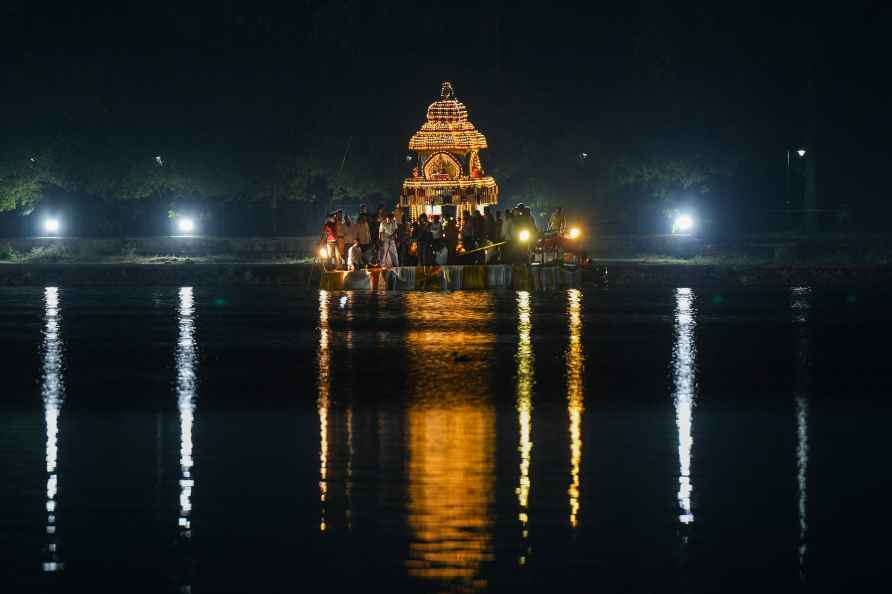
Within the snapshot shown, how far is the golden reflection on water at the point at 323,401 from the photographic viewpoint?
10695mm

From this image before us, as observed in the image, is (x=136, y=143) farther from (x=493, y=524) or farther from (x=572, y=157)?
(x=493, y=524)

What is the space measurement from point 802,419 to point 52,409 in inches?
280

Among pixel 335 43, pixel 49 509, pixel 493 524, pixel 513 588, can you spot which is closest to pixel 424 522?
pixel 493 524

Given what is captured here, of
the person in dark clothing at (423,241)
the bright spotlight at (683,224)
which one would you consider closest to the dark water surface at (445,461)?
the person in dark clothing at (423,241)

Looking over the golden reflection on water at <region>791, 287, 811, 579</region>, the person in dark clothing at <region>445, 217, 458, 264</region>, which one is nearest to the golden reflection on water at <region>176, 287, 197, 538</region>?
the golden reflection on water at <region>791, 287, 811, 579</region>

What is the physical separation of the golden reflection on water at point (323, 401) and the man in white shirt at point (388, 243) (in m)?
9.34

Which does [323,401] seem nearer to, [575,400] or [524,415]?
[524,415]

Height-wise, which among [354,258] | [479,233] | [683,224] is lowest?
[354,258]

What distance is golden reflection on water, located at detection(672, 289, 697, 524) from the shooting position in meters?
10.8

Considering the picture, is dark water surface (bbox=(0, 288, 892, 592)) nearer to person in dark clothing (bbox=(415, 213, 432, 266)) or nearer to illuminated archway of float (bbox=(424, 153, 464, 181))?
person in dark clothing (bbox=(415, 213, 432, 266))

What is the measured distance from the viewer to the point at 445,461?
12.0 meters

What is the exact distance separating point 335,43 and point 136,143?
1164 centimetres

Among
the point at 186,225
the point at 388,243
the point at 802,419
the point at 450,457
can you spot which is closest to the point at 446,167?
the point at 388,243

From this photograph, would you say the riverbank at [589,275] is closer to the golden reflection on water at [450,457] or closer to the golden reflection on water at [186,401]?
the golden reflection on water at [186,401]
